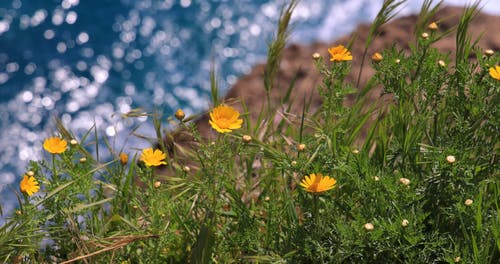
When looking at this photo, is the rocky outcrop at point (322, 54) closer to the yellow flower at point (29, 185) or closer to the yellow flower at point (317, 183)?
the yellow flower at point (29, 185)

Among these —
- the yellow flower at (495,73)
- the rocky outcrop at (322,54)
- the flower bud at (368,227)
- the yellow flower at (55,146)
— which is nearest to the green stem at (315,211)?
the flower bud at (368,227)

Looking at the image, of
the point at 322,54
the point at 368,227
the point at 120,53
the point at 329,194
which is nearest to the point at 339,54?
the point at 329,194

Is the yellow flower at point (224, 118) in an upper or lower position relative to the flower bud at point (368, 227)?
upper

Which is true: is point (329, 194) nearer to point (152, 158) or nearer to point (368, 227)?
point (368, 227)

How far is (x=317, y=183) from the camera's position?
173 cm

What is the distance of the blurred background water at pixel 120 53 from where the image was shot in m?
5.00

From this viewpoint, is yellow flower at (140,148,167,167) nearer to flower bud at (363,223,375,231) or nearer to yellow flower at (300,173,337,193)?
yellow flower at (300,173,337,193)

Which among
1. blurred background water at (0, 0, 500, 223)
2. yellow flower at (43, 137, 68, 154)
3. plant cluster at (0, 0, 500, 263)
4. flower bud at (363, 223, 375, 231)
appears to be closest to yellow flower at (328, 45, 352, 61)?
plant cluster at (0, 0, 500, 263)

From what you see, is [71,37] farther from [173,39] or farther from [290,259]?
[290,259]

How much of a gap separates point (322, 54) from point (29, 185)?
2.79 m

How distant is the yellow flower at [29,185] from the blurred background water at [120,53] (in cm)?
289

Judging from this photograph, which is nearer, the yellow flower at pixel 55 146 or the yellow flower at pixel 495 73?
the yellow flower at pixel 495 73

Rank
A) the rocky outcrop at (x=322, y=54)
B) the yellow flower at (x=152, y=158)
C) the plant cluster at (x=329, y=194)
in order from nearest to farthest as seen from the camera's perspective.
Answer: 1. the plant cluster at (x=329, y=194)
2. the yellow flower at (x=152, y=158)
3. the rocky outcrop at (x=322, y=54)

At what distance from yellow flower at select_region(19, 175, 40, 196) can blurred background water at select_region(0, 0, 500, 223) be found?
289cm
